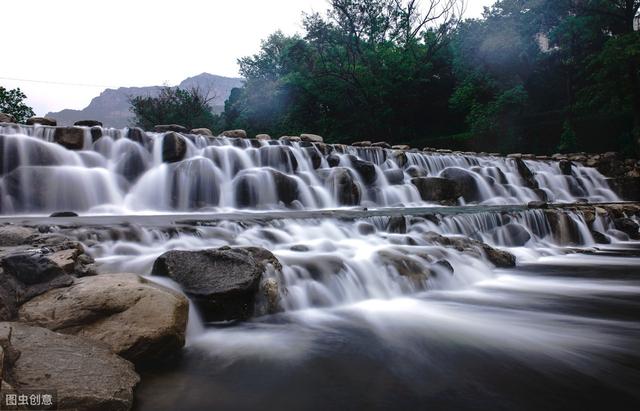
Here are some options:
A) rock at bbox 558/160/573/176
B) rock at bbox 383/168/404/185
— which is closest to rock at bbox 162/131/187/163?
rock at bbox 383/168/404/185

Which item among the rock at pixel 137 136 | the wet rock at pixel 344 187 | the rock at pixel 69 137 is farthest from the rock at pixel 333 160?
the rock at pixel 69 137

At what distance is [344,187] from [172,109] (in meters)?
26.4

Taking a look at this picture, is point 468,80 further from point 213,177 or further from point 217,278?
point 217,278

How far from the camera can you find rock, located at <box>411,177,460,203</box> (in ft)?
39.4

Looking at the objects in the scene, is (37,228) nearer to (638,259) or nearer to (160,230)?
(160,230)

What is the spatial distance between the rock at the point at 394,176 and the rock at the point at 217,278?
32.0 feet

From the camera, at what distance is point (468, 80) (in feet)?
84.7

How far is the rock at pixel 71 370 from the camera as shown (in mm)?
1814

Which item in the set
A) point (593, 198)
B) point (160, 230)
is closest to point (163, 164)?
point (160, 230)

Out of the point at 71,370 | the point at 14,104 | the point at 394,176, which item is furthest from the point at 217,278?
the point at 14,104

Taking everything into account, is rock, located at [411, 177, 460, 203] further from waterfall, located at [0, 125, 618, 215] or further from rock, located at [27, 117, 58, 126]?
rock, located at [27, 117, 58, 126]

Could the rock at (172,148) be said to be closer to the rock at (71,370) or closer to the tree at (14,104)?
the rock at (71,370)

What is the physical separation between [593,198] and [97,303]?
56.9 ft

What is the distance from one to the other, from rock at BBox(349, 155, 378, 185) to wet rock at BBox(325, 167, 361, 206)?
1215 mm
